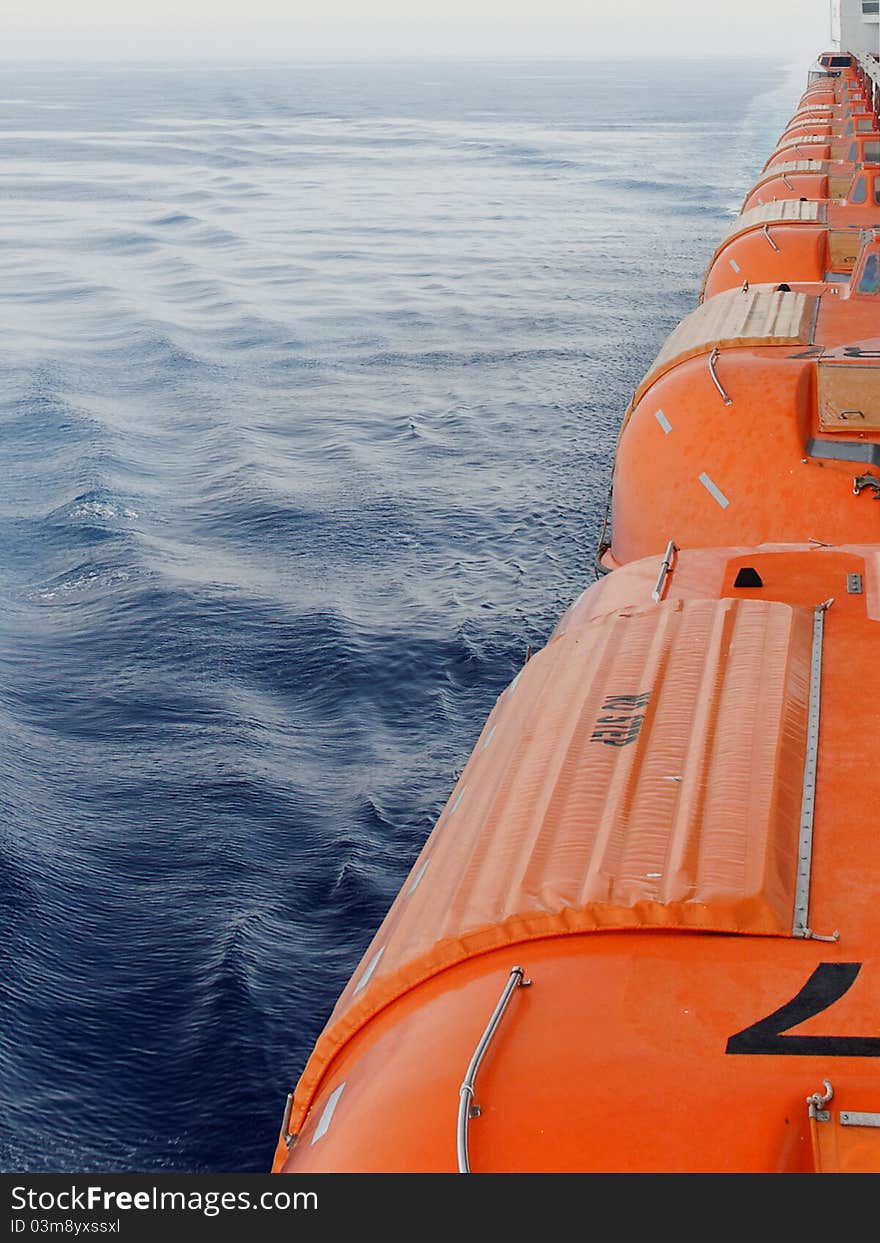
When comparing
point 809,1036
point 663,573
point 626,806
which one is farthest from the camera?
point 663,573

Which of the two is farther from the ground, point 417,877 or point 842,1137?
point 842,1137

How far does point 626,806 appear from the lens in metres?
6.98

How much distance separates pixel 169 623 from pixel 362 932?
24.5ft

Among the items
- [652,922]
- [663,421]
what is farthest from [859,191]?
[652,922]

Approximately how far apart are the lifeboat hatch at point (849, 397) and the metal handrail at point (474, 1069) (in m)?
8.55

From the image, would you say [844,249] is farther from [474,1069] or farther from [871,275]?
[474,1069]

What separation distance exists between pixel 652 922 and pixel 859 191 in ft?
72.9

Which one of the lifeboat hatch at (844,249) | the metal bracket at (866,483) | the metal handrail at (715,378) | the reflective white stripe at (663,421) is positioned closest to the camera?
the metal bracket at (866,483)

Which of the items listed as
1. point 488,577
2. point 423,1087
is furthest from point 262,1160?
point 488,577

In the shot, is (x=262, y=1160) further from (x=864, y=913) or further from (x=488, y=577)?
(x=488, y=577)

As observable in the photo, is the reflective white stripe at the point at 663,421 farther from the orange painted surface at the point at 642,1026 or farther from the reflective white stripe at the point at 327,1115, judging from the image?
the reflective white stripe at the point at 327,1115

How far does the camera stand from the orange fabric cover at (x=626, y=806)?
247 inches

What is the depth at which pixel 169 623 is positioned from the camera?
59.7 feet

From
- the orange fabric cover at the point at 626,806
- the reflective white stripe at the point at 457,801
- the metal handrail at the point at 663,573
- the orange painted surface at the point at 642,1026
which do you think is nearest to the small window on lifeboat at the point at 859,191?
the metal handrail at the point at 663,573
